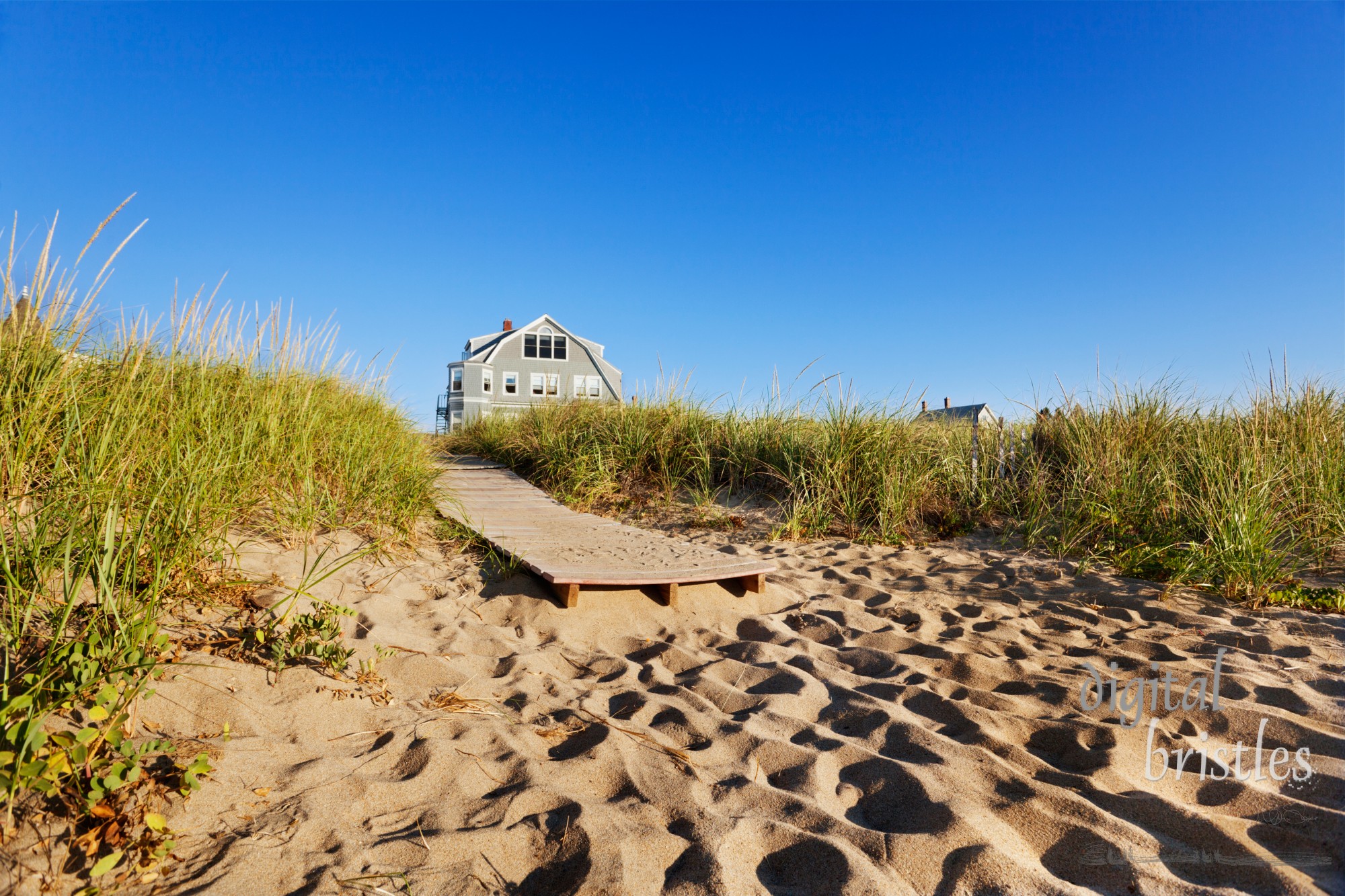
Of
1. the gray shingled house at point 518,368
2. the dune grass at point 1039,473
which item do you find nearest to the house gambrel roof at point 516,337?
the gray shingled house at point 518,368

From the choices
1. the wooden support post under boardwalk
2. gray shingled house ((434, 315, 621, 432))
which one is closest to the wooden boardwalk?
the wooden support post under boardwalk

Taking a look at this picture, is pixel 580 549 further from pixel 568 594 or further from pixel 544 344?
pixel 544 344

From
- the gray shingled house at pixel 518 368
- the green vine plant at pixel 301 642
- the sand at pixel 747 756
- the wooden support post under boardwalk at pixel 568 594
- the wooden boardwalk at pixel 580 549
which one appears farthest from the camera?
the gray shingled house at pixel 518 368

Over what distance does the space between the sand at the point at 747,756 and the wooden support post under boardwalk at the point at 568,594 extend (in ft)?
0.31

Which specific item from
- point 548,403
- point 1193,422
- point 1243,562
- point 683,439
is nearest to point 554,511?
point 683,439

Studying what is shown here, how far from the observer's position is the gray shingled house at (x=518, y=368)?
2619 centimetres

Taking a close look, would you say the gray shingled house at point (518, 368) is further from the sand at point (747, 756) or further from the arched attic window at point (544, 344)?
the sand at point (747, 756)

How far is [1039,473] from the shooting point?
615 cm

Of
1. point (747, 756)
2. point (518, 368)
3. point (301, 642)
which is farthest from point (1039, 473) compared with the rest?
point (518, 368)

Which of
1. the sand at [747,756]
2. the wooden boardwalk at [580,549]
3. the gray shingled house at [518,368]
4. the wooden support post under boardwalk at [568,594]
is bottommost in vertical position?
the sand at [747,756]

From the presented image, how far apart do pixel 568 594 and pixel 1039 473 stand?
459cm

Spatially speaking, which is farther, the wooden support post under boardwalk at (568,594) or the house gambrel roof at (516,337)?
the house gambrel roof at (516,337)

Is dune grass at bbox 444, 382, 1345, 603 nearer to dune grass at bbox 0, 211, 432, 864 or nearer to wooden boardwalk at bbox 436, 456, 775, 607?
wooden boardwalk at bbox 436, 456, 775, 607

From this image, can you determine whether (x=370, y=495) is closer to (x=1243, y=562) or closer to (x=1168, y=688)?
(x=1168, y=688)
